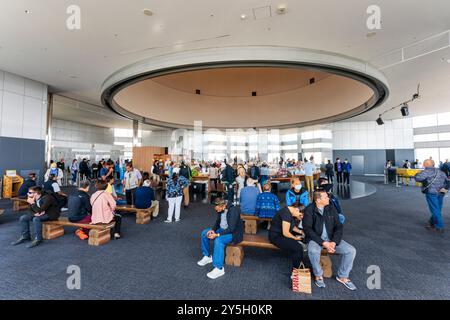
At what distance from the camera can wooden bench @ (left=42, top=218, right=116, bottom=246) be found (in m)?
3.85

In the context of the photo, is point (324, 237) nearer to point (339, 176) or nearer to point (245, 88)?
point (245, 88)

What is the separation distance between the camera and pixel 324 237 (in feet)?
8.96

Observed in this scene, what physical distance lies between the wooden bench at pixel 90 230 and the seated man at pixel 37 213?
0.55 feet

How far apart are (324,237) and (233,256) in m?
1.34

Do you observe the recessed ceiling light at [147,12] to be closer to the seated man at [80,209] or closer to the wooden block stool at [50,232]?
the seated man at [80,209]

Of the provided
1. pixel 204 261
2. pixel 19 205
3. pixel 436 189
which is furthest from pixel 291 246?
pixel 19 205

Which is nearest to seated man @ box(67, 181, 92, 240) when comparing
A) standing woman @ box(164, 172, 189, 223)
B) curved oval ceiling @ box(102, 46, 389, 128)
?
standing woman @ box(164, 172, 189, 223)

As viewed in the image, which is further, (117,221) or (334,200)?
(117,221)

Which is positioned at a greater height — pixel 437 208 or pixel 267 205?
pixel 267 205

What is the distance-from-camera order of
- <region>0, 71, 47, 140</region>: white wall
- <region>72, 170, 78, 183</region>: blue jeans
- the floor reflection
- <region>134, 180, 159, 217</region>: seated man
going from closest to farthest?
1. <region>134, 180, 159, 217</region>: seated man
2. <region>0, 71, 47, 140</region>: white wall
3. the floor reflection
4. <region>72, 170, 78, 183</region>: blue jeans

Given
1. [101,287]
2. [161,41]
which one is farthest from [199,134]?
[101,287]

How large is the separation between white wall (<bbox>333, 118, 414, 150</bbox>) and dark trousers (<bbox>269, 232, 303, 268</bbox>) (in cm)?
2011

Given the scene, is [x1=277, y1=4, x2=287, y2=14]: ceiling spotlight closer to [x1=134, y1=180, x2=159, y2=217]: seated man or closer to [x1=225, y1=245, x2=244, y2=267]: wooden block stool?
[x1=225, y1=245, x2=244, y2=267]: wooden block stool

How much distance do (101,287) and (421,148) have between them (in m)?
24.0
